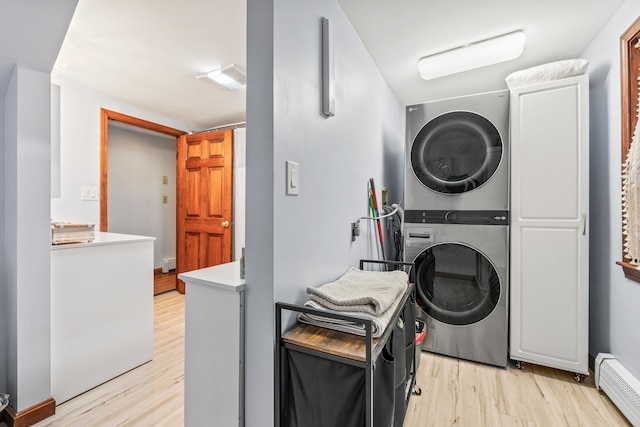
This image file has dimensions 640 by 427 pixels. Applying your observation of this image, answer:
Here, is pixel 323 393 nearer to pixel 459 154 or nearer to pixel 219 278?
pixel 219 278

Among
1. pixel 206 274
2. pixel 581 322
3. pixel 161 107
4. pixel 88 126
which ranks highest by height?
pixel 161 107

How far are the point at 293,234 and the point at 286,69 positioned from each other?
2.06 feet

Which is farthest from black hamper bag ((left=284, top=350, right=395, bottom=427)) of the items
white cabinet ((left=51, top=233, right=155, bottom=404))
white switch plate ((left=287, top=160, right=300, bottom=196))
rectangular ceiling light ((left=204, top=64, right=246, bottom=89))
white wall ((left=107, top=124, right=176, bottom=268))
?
white wall ((left=107, top=124, right=176, bottom=268))

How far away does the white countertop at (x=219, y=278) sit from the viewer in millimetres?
1050

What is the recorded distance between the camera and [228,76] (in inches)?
94.0

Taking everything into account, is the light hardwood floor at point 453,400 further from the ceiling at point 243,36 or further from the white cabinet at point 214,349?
the ceiling at point 243,36

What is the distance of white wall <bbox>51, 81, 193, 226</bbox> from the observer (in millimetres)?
2516

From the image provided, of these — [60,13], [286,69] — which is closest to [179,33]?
[60,13]

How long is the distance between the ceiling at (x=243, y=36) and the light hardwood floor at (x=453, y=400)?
7.34ft

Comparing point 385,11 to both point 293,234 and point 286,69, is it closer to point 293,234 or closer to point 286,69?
point 286,69

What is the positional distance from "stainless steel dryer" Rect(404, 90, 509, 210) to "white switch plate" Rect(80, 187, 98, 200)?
2.87 meters

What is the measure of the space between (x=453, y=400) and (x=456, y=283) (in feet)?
2.46

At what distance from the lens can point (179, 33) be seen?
5.98 ft

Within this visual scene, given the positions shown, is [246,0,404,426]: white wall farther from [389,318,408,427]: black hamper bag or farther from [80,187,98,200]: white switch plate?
[80,187,98,200]: white switch plate
